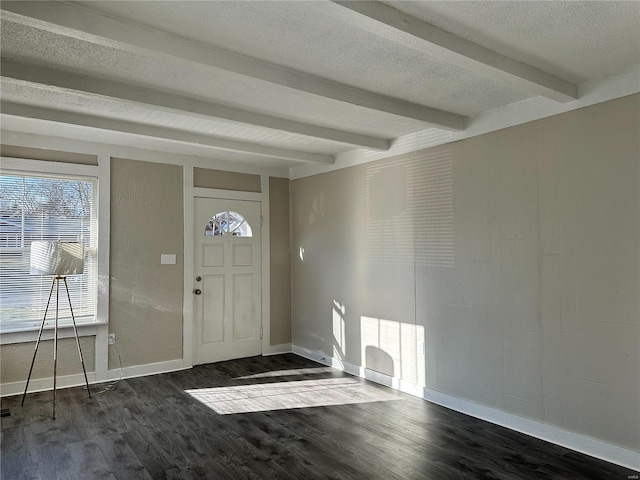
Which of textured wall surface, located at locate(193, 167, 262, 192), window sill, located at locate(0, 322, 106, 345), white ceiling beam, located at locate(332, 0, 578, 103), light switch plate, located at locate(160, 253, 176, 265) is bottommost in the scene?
window sill, located at locate(0, 322, 106, 345)

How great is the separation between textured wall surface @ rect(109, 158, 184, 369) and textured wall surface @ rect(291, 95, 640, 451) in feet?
6.22

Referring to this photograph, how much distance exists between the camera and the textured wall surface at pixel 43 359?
4.15 m

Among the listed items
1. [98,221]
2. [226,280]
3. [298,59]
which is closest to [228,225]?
[226,280]

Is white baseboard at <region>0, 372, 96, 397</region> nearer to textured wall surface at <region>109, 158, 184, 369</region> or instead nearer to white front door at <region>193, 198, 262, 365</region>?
textured wall surface at <region>109, 158, 184, 369</region>

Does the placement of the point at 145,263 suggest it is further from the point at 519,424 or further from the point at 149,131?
the point at 519,424

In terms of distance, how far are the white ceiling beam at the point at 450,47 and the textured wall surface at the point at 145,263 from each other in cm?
352

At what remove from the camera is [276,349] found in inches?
230

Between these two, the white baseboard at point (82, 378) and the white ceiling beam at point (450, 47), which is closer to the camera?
the white ceiling beam at point (450, 47)

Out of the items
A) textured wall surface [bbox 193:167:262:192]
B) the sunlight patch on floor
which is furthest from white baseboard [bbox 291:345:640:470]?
textured wall surface [bbox 193:167:262:192]

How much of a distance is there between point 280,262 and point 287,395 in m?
2.06

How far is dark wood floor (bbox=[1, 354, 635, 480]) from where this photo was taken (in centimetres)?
278

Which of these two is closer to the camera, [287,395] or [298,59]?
[298,59]

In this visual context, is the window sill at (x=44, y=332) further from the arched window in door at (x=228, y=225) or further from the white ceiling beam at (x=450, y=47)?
the white ceiling beam at (x=450, y=47)

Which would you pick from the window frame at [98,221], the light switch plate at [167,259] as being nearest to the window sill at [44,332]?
the window frame at [98,221]
